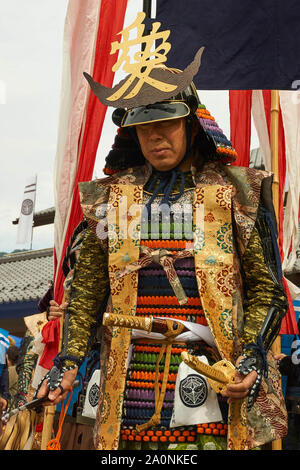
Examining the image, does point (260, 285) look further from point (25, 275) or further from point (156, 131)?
point (25, 275)

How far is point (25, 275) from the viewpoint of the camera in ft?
57.2

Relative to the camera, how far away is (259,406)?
234 centimetres

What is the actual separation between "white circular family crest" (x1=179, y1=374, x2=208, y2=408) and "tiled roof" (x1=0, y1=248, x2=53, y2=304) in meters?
12.3

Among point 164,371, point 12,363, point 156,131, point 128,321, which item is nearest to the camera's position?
point 128,321

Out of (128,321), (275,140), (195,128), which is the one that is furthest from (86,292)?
(275,140)

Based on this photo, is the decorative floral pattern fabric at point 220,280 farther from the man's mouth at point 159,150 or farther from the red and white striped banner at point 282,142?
the red and white striped banner at point 282,142

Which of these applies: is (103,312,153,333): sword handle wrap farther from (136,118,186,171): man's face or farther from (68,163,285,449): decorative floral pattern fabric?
(136,118,186,171): man's face

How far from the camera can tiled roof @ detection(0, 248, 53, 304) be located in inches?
590

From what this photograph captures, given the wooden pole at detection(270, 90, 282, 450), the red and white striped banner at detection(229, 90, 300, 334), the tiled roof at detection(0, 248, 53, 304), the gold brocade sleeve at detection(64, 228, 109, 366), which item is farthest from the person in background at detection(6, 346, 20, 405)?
the tiled roof at detection(0, 248, 53, 304)

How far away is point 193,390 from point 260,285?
0.46 metres

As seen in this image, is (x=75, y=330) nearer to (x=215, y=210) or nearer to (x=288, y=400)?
(x=215, y=210)
